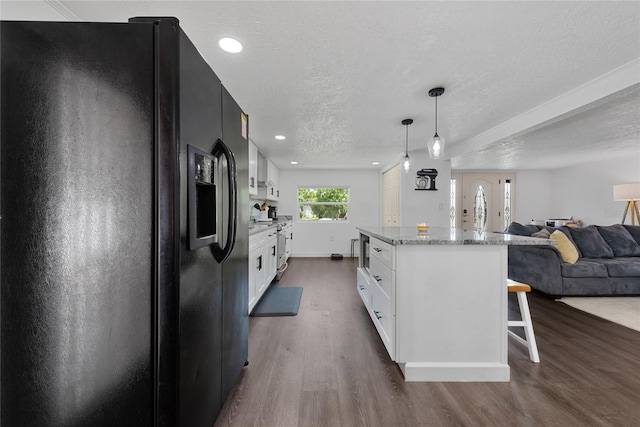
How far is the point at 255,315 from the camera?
8.95 ft

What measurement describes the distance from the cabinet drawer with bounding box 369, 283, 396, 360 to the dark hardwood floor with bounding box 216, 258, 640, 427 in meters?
0.14

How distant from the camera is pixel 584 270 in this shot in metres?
3.12

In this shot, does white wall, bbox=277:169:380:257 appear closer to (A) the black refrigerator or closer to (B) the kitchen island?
(B) the kitchen island

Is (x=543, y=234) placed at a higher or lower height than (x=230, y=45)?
lower

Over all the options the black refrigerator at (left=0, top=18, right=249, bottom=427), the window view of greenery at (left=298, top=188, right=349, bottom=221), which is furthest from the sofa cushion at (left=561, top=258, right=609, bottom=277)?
the window view of greenery at (left=298, top=188, right=349, bottom=221)

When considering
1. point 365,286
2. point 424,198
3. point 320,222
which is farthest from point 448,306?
point 320,222

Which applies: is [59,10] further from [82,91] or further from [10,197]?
[10,197]

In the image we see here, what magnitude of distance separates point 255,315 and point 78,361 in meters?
1.96

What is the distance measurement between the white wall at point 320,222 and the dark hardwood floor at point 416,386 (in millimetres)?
4059

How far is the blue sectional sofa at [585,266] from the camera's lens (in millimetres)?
3127

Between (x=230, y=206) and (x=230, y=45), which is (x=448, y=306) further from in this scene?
(x=230, y=45)

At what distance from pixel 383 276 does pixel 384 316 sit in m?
0.30

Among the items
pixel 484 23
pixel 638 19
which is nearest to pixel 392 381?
pixel 484 23

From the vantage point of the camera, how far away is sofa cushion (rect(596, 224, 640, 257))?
3590 millimetres
